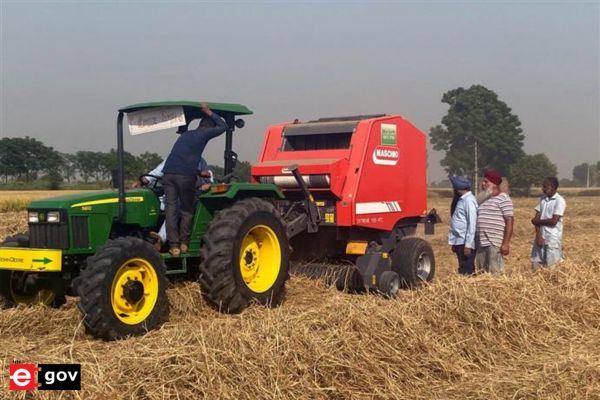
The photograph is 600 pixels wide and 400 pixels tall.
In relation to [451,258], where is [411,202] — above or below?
above

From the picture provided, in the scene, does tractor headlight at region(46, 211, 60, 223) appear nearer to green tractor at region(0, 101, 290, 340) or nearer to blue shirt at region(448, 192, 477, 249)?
green tractor at region(0, 101, 290, 340)

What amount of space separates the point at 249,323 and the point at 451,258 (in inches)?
332

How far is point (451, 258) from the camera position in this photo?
41.5 ft

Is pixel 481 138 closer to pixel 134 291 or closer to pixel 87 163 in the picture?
pixel 87 163

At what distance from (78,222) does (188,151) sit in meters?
1.21

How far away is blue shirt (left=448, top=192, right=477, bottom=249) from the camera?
790 centimetres

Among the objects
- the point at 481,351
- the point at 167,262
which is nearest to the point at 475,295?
the point at 481,351

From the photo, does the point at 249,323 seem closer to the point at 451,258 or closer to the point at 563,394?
the point at 563,394

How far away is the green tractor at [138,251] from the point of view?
515 cm

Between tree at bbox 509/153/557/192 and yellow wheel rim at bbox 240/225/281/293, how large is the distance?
220ft

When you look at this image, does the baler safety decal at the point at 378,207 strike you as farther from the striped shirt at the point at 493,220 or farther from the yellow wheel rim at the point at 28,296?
the yellow wheel rim at the point at 28,296

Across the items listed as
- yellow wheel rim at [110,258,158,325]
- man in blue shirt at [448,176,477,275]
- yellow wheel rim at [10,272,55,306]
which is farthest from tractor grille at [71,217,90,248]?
man in blue shirt at [448,176,477,275]

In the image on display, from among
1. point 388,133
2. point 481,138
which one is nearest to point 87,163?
point 481,138

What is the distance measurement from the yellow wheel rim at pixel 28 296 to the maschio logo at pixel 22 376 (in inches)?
79.2
